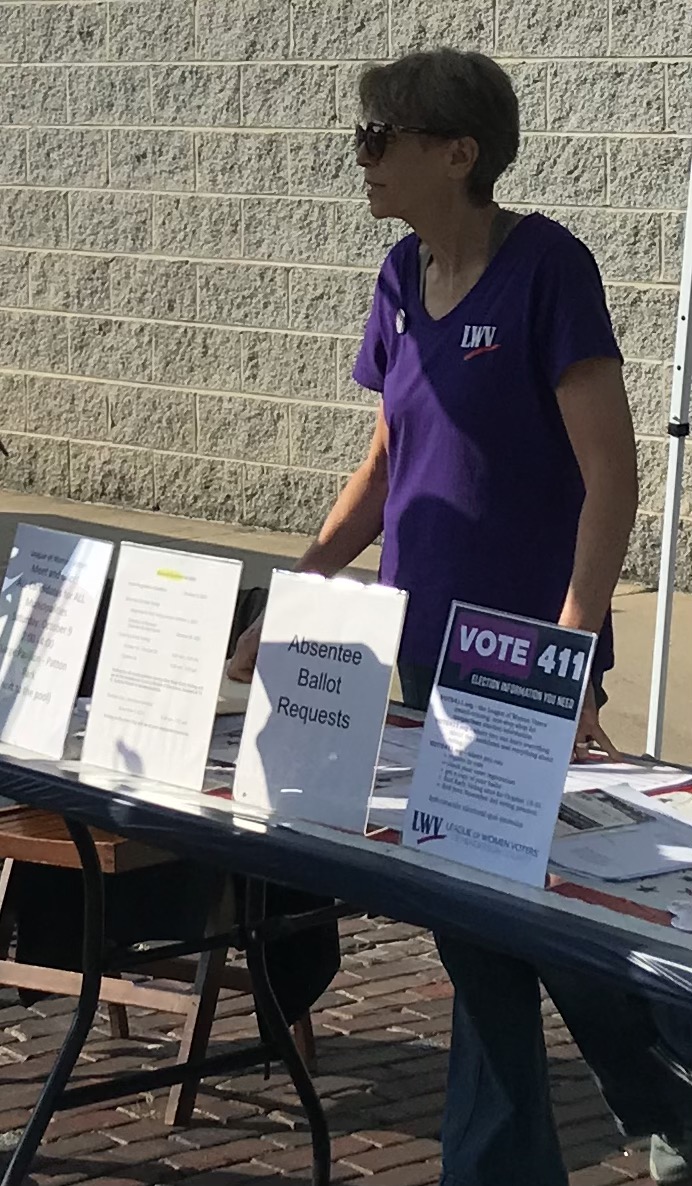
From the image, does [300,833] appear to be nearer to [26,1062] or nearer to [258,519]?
[26,1062]

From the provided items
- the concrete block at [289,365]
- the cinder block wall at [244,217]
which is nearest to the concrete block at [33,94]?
the cinder block wall at [244,217]

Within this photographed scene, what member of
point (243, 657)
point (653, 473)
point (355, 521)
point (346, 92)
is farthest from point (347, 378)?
point (243, 657)

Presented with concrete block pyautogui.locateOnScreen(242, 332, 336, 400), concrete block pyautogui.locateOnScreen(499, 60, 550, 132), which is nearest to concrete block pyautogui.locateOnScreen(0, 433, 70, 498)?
concrete block pyautogui.locateOnScreen(242, 332, 336, 400)

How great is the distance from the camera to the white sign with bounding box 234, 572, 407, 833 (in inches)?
96.6

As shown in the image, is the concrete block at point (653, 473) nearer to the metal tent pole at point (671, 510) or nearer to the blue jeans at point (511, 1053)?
the metal tent pole at point (671, 510)

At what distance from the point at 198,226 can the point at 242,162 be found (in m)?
0.37

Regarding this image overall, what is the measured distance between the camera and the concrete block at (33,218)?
9.56m

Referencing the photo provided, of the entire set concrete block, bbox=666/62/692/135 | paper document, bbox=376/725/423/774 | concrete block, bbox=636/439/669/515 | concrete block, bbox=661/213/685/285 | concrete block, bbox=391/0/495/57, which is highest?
concrete block, bbox=391/0/495/57

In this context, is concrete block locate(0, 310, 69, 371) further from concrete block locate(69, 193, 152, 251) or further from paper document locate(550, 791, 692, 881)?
paper document locate(550, 791, 692, 881)

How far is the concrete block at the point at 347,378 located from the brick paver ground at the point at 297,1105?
4.32 metres

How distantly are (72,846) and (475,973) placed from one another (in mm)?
922

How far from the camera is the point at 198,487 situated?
29.9 ft

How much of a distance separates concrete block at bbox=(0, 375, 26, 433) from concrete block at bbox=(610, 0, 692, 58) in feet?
12.0

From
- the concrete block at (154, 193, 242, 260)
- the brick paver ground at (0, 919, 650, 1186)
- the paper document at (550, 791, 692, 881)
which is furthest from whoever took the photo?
the concrete block at (154, 193, 242, 260)
